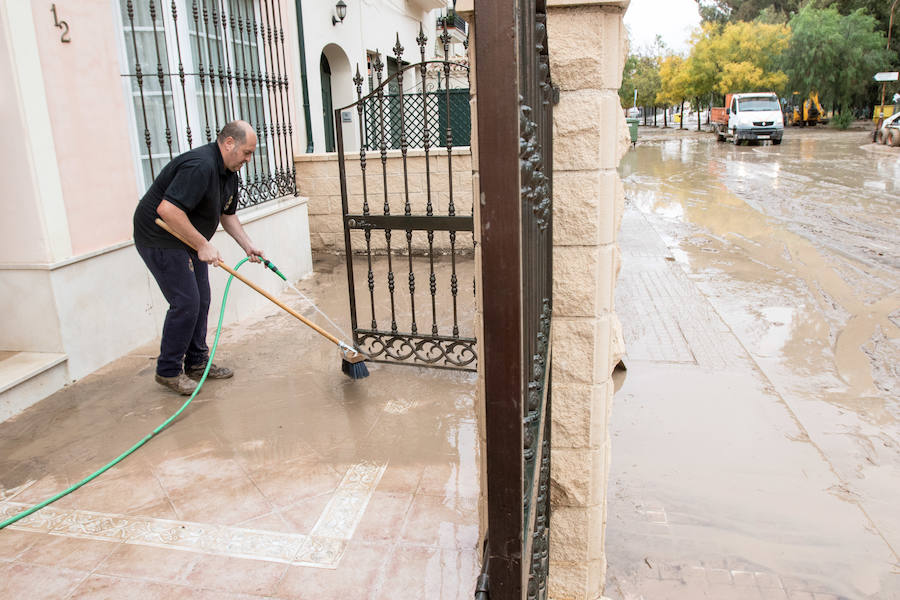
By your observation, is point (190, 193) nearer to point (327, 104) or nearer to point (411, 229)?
point (411, 229)

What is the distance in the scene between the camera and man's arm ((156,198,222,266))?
4.08m

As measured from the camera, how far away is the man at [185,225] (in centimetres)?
414

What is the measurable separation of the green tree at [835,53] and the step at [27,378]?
3736cm

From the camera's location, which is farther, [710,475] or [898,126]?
[898,126]

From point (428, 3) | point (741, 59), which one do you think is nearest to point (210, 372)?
point (428, 3)

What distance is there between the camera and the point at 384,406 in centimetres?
441

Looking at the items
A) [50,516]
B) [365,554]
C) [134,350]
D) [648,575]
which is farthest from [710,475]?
[134,350]

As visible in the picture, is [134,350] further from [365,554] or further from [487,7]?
[487,7]

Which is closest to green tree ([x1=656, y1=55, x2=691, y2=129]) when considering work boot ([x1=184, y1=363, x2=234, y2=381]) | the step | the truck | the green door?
the truck

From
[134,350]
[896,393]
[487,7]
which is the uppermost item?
[487,7]

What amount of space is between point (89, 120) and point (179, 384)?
2.06 m

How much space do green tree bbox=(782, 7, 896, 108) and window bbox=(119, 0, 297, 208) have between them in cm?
A: 3379

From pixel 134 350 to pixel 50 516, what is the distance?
228 cm

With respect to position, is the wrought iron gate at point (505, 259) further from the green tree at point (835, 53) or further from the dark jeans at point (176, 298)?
the green tree at point (835, 53)
